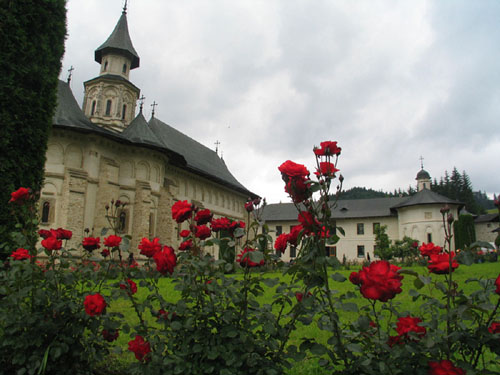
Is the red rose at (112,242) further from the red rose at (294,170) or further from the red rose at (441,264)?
the red rose at (441,264)

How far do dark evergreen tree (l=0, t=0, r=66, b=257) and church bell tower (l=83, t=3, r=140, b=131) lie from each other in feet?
65.8

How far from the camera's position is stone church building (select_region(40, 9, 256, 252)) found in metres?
17.2

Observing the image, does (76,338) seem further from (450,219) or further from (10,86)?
(10,86)

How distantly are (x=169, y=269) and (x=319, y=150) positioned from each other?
4.00ft

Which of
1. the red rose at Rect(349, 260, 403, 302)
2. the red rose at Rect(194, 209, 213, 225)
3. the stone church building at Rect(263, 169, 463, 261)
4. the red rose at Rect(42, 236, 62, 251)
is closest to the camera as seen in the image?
the red rose at Rect(349, 260, 403, 302)

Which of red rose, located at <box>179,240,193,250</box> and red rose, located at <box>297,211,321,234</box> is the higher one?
red rose, located at <box>297,211,321,234</box>

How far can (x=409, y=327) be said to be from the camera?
69.1 inches

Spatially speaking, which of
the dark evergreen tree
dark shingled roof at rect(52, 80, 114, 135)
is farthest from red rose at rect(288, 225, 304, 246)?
dark shingled roof at rect(52, 80, 114, 135)

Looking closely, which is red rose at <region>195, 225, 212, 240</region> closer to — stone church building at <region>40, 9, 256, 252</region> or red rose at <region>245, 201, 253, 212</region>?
red rose at <region>245, 201, 253, 212</region>

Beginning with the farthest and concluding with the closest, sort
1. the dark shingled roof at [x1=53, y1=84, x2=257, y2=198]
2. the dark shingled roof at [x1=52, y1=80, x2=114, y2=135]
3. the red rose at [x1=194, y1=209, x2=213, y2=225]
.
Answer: the dark shingled roof at [x1=53, y1=84, x2=257, y2=198]
the dark shingled roof at [x1=52, y1=80, x2=114, y2=135]
the red rose at [x1=194, y1=209, x2=213, y2=225]

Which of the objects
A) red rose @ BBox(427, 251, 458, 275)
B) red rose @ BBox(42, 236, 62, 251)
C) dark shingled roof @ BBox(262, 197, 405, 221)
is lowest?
red rose @ BBox(427, 251, 458, 275)

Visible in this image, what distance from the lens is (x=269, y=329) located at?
1948mm

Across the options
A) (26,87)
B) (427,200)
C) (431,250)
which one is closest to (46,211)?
(26,87)

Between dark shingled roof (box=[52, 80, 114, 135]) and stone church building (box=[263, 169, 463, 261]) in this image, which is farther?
stone church building (box=[263, 169, 463, 261])
